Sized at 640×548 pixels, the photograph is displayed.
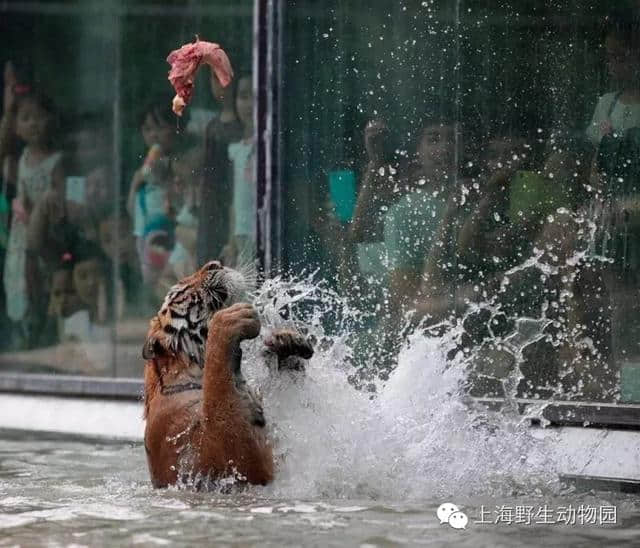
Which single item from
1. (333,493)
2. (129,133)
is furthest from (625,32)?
(129,133)

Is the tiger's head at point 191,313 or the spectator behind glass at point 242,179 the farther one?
the spectator behind glass at point 242,179

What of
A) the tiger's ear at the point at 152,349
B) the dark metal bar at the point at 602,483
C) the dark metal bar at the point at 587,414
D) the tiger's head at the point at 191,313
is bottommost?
the dark metal bar at the point at 602,483

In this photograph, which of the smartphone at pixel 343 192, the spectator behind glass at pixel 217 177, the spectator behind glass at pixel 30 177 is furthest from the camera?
the spectator behind glass at pixel 30 177

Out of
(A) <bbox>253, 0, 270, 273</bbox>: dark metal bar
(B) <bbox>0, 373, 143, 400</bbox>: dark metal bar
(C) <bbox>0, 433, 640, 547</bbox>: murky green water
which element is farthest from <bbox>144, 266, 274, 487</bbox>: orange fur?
(B) <bbox>0, 373, 143, 400</bbox>: dark metal bar

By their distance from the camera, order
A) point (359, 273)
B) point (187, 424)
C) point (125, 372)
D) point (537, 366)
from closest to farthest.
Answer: point (187, 424)
point (537, 366)
point (359, 273)
point (125, 372)

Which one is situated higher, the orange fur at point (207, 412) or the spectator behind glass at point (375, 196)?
the spectator behind glass at point (375, 196)

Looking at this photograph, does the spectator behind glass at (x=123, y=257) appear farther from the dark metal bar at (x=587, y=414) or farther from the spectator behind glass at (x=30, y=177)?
the dark metal bar at (x=587, y=414)

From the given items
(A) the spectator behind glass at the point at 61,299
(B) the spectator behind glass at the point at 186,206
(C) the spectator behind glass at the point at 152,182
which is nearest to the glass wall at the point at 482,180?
(B) the spectator behind glass at the point at 186,206

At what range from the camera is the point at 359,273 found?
855cm

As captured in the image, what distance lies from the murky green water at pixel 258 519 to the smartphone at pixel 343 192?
7.52ft

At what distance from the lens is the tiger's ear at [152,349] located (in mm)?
6418

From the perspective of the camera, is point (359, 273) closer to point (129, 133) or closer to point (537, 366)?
point (537, 366)

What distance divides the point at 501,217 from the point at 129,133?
3102mm

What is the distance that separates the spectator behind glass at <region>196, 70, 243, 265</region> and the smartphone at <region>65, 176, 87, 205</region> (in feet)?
3.20
